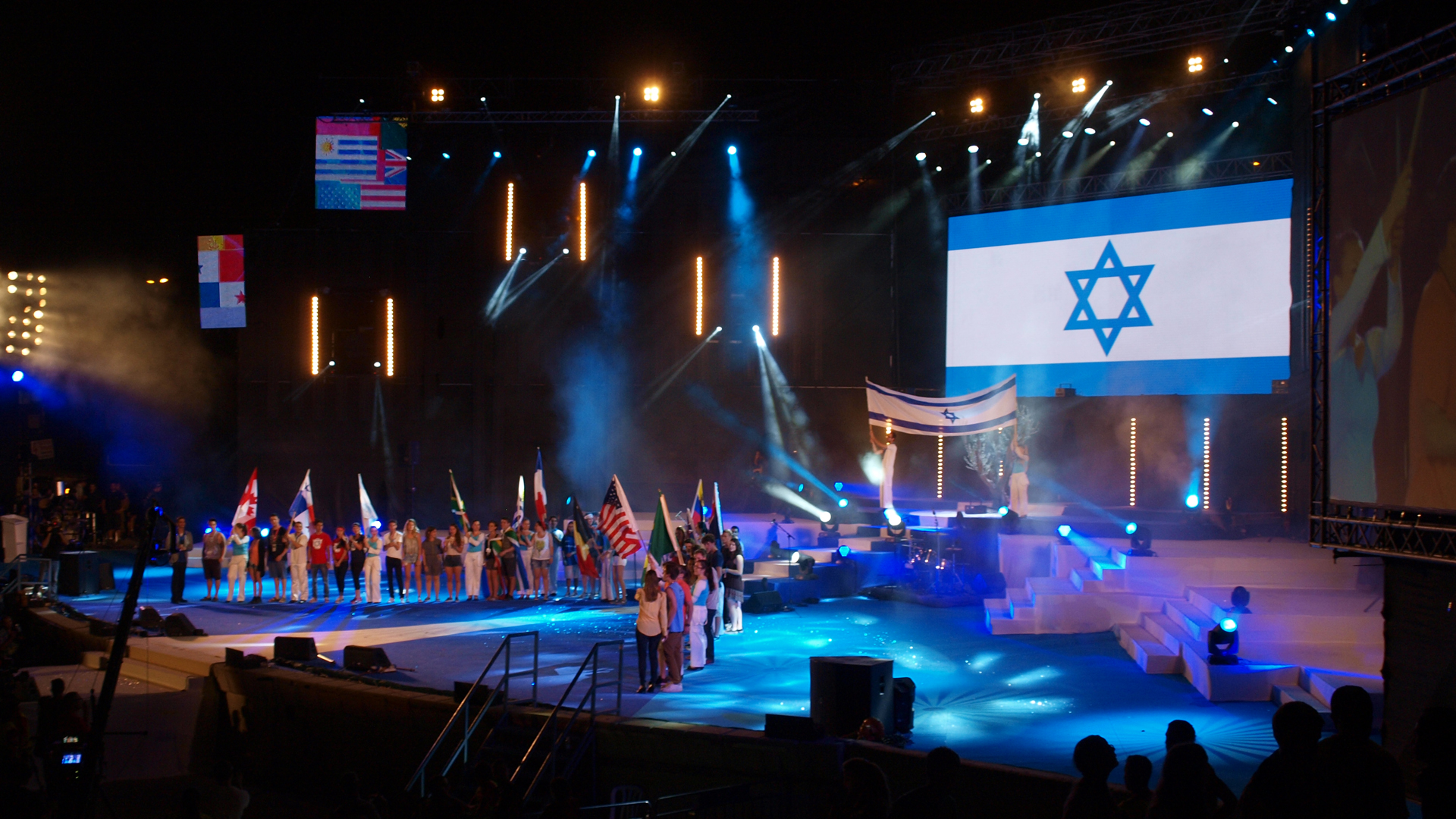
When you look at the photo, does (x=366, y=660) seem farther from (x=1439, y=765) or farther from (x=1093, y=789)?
(x=1439, y=765)

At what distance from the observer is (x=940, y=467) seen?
84.7ft

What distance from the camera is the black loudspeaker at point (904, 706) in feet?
32.7

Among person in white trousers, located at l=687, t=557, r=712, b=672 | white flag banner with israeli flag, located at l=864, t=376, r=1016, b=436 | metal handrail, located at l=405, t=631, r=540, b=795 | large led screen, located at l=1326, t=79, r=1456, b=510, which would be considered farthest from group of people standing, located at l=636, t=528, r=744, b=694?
large led screen, located at l=1326, t=79, r=1456, b=510

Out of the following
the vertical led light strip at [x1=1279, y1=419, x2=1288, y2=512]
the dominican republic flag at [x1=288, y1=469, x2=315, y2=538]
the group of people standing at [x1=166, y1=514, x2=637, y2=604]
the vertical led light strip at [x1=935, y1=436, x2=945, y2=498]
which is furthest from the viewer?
the vertical led light strip at [x1=935, y1=436, x2=945, y2=498]

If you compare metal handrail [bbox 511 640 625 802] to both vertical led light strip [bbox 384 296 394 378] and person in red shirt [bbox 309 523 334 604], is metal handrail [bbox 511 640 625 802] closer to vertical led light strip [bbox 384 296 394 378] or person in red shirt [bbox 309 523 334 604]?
person in red shirt [bbox 309 523 334 604]

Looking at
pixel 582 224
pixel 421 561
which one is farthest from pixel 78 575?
pixel 582 224

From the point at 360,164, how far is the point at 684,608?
59.8 feet

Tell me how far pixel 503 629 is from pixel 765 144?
608 inches

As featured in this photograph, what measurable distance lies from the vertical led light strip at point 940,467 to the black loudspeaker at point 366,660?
52.1 ft

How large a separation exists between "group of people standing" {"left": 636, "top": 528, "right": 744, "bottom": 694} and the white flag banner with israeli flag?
6696mm

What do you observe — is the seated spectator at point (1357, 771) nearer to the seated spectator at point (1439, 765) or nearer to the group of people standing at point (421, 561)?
the seated spectator at point (1439, 765)

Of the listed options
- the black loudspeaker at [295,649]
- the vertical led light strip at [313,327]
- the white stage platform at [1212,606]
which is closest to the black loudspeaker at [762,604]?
the white stage platform at [1212,606]

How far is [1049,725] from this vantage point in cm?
1028

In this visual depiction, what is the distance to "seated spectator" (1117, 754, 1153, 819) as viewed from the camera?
15.6 ft
